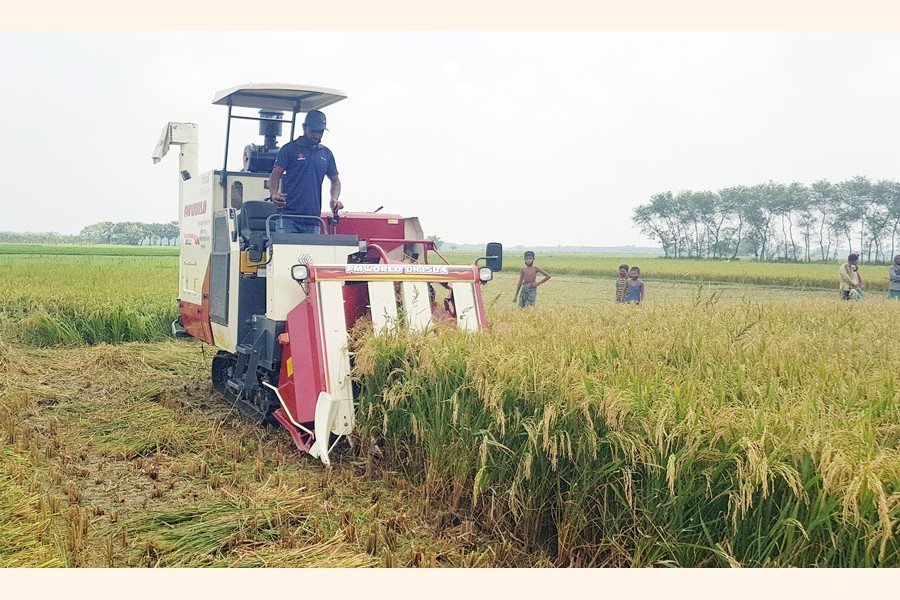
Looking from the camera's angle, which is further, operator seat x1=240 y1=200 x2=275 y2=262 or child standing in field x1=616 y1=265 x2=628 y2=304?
child standing in field x1=616 y1=265 x2=628 y2=304

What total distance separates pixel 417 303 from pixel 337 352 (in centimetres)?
82

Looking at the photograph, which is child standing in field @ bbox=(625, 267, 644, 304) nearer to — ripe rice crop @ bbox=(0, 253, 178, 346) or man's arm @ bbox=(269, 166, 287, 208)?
man's arm @ bbox=(269, 166, 287, 208)

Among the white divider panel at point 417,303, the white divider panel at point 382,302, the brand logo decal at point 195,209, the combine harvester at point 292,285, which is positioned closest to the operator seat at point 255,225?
the combine harvester at point 292,285

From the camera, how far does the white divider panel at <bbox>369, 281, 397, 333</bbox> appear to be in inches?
246

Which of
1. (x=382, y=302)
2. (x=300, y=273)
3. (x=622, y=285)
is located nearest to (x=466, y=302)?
(x=382, y=302)

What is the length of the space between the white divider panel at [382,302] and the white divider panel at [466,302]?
0.60 meters

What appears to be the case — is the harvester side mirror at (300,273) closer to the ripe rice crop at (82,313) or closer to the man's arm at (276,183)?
the man's arm at (276,183)

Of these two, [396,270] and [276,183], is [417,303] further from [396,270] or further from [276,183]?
[276,183]

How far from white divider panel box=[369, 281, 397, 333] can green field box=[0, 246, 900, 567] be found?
0.22m

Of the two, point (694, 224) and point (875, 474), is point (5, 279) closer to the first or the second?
point (875, 474)

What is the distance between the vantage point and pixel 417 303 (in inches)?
256

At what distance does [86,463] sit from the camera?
242 inches

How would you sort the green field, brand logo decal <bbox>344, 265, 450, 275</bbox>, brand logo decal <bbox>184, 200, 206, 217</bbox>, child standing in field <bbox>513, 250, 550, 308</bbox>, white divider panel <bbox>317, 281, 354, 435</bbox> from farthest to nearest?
child standing in field <bbox>513, 250, 550, 308</bbox> → brand logo decal <bbox>184, 200, 206, 217</bbox> → brand logo decal <bbox>344, 265, 450, 275</bbox> → white divider panel <bbox>317, 281, 354, 435</bbox> → the green field

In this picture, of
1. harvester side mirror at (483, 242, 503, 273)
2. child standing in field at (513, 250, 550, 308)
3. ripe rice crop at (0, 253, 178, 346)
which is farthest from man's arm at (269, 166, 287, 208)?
child standing in field at (513, 250, 550, 308)
